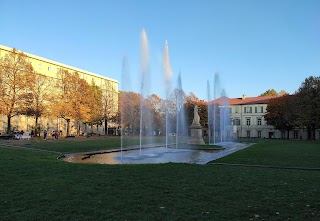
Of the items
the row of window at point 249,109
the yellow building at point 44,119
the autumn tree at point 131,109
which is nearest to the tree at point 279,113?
the row of window at point 249,109

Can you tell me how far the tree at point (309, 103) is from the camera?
52.6 meters

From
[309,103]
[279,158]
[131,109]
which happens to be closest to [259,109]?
[309,103]

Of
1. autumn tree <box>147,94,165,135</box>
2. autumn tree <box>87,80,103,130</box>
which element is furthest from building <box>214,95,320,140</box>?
autumn tree <box>87,80,103,130</box>

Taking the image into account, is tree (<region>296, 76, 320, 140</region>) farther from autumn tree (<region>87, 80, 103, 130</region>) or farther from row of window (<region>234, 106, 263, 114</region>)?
autumn tree (<region>87, 80, 103, 130</region>)

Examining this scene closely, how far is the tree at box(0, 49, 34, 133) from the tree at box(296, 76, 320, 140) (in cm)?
4615

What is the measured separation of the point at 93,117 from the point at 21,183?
5118 cm

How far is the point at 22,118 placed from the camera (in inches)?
2584

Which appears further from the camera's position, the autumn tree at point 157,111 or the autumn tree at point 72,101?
the autumn tree at point 157,111

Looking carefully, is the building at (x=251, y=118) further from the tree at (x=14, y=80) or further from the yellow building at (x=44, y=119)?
the tree at (x=14, y=80)

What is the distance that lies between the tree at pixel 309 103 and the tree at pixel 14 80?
1817 inches

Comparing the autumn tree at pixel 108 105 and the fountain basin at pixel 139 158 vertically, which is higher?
the autumn tree at pixel 108 105

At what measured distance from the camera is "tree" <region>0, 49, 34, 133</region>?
41800 millimetres

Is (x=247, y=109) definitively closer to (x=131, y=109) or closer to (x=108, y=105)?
(x=131, y=109)

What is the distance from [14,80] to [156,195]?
40.9 m
